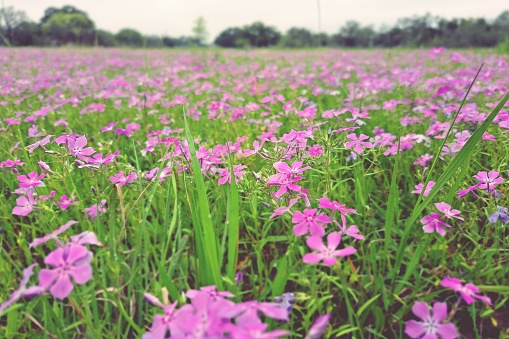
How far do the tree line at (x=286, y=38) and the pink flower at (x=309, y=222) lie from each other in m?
4.84

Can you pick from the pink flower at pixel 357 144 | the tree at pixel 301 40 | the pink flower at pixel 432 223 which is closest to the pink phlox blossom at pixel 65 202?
the pink flower at pixel 357 144

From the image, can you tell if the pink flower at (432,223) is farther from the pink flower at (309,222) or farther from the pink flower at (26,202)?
the pink flower at (26,202)

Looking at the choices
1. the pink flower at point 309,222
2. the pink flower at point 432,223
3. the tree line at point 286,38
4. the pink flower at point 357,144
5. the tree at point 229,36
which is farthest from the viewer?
the tree at point 229,36

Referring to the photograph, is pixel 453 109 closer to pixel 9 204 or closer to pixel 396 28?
pixel 9 204

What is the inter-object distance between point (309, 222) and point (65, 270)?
72cm

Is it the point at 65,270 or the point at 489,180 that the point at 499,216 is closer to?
the point at 489,180

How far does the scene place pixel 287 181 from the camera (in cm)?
147

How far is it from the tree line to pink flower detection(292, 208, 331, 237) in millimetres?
4844

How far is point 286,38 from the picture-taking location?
66.7 metres

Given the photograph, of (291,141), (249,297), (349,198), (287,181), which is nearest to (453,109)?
(349,198)

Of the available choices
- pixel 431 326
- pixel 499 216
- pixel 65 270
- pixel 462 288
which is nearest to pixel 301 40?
pixel 499 216

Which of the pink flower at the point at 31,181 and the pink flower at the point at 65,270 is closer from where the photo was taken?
the pink flower at the point at 65,270

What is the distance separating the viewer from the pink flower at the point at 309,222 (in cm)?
122

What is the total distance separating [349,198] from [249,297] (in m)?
0.81
